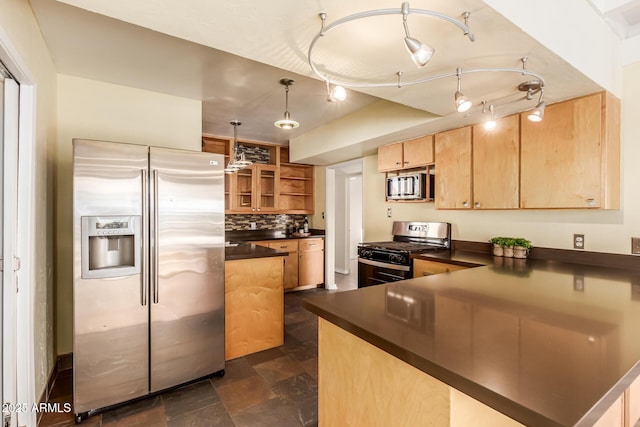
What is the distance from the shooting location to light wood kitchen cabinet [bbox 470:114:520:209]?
2.57 meters

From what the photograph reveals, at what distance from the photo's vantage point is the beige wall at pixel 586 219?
7.06 ft

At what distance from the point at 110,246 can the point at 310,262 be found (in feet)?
11.0

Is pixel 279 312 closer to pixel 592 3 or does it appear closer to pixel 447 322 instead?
pixel 447 322

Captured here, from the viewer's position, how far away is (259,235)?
5254 mm

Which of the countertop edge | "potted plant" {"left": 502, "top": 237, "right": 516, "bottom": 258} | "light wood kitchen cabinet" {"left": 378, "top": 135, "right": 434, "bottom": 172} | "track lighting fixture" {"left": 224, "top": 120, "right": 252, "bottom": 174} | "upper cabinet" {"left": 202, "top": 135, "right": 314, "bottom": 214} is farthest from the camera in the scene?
"upper cabinet" {"left": 202, "top": 135, "right": 314, "bottom": 214}

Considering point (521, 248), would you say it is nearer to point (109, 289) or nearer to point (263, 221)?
point (109, 289)

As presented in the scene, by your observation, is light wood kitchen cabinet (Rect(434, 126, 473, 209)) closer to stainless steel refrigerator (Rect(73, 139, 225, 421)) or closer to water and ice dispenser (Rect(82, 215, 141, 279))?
stainless steel refrigerator (Rect(73, 139, 225, 421))

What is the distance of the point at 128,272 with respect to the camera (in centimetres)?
212

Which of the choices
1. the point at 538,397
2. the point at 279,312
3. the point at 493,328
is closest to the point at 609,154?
the point at 493,328

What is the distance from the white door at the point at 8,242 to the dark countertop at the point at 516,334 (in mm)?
1588

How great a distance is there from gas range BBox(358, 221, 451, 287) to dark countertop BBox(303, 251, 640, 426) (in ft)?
4.12

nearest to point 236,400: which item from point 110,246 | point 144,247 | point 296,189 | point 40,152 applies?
point 144,247

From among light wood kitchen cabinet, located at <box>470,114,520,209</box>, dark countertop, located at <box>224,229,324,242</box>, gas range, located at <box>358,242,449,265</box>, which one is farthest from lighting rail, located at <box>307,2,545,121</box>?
dark countertop, located at <box>224,229,324,242</box>

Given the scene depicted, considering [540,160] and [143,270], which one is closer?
[143,270]
